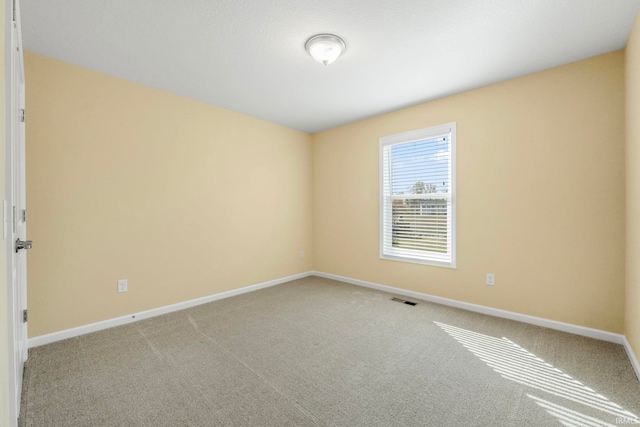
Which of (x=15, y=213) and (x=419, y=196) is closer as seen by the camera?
(x=15, y=213)

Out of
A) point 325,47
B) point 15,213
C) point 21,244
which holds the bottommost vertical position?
point 21,244

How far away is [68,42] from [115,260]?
1957 mm

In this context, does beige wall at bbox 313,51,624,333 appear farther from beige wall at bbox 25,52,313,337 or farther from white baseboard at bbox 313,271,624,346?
beige wall at bbox 25,52,313,337

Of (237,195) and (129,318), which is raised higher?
(237,195)

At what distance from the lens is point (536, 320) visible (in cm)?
287

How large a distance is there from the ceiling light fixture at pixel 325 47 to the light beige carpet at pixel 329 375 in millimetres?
2474

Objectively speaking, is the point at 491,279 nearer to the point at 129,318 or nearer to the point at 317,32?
the point at 317,32

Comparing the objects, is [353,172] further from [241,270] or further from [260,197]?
[241,270]

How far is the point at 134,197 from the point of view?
9.95ft

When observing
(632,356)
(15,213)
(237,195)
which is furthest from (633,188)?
(15,213)

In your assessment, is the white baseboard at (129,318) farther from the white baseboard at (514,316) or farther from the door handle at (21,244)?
the white baseboard at (514,316)

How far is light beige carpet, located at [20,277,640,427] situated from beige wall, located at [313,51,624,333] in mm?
397

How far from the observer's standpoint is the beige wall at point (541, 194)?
98.3 inches

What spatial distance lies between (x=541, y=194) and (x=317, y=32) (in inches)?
102
